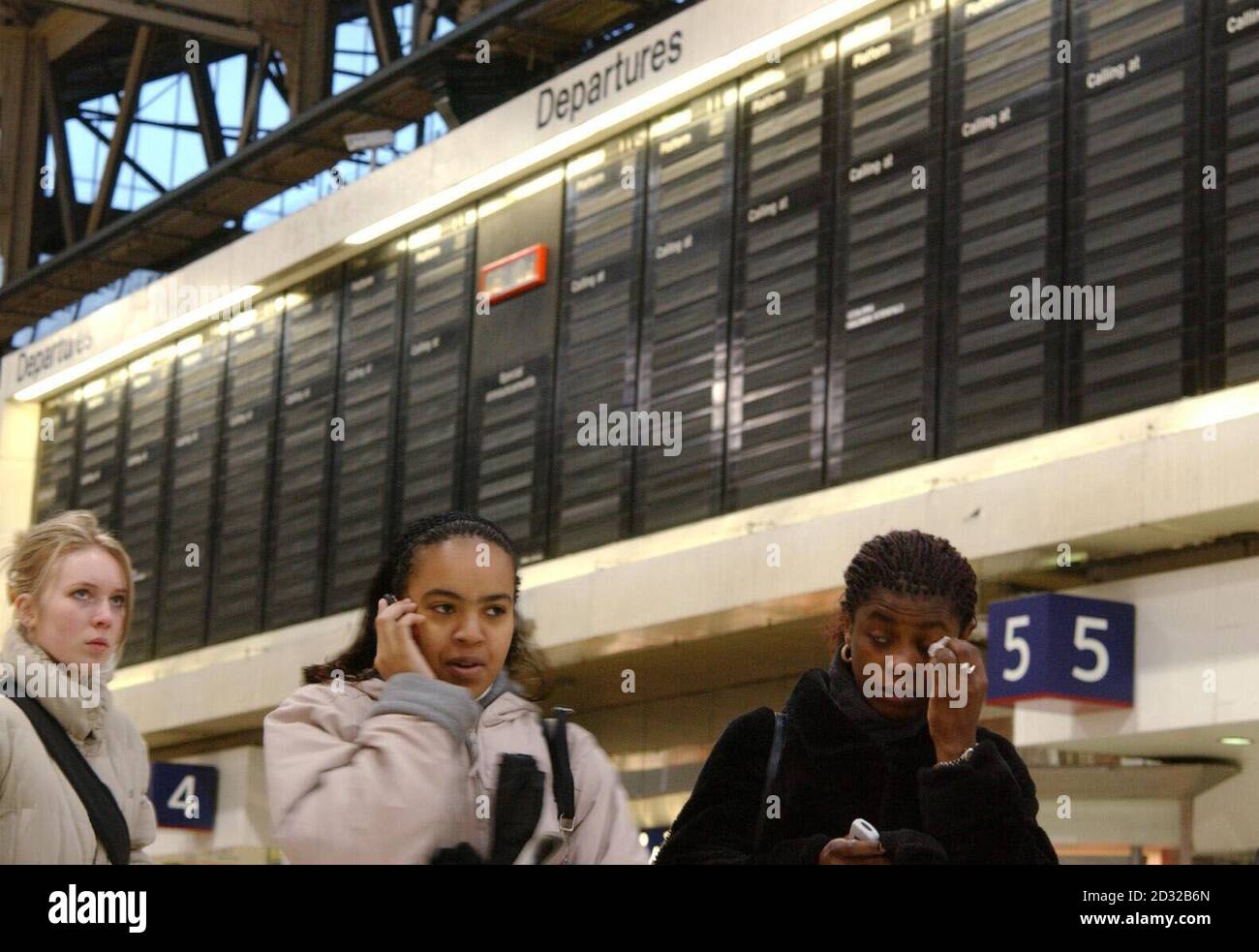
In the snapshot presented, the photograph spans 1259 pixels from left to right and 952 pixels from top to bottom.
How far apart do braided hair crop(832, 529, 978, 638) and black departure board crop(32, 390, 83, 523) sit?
1051 centimetres

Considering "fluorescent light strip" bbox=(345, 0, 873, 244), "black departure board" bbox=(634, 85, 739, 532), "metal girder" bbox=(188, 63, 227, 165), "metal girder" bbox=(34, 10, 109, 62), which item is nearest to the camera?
"fluorescent light strip" bbox=(345, 0, 873, 244)

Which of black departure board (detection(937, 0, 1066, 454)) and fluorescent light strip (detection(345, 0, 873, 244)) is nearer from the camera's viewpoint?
black departure board (detection(937, 0, 1066, 454))

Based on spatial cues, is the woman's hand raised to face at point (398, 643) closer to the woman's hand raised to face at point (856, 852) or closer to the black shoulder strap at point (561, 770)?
the black shoulder strap at point (561, 770)

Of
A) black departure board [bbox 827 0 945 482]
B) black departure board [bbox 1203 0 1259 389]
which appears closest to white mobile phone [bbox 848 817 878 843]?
black departure board [bbox 1203 0 1259 389]

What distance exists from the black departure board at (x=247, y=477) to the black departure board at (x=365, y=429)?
2.25 feet

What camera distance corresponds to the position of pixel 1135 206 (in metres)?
6.35

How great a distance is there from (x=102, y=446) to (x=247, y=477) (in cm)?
196

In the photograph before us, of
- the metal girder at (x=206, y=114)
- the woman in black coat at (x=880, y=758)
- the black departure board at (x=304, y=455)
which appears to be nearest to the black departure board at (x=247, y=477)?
the black departure board at (x=304, y=455)

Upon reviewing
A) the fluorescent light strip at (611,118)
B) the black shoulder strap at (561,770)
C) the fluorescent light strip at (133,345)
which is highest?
the fluorescent light strip at (611,118)

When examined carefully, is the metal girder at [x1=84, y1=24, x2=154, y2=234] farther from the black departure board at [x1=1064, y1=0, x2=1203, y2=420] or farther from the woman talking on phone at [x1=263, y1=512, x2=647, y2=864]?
the woman talking on phone at [x1=263, y1=512, x2=647, y2=864]

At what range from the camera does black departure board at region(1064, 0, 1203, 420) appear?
613 centimetres

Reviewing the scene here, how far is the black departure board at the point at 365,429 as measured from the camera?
992 cm
